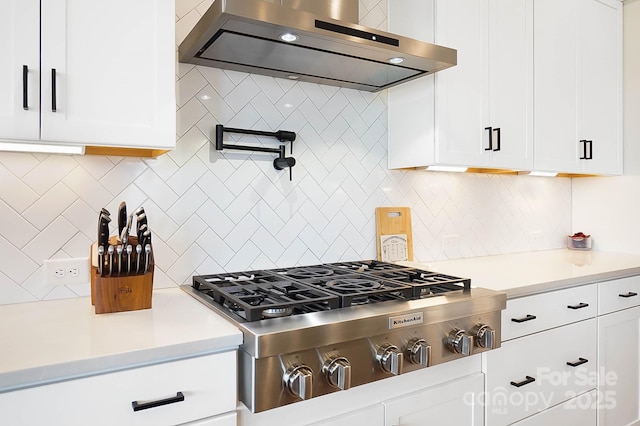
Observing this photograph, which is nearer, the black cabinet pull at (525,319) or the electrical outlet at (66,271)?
the electrical outlet at (66,271)

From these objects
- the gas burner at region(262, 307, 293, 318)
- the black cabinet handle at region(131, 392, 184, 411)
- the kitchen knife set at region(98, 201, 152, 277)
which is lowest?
the black cabinet handle at region(131, 392, 184, 411)

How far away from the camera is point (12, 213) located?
1.40 metres

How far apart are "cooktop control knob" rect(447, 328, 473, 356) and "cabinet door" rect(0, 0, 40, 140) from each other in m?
1.37

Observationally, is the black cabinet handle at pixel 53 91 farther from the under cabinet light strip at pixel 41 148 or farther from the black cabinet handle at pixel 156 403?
the black cabinet handle at pixel 156 403

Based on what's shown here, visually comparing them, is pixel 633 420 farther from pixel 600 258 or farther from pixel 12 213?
pixel 12 213

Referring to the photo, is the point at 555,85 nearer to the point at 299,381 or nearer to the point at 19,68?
the point at 299,381

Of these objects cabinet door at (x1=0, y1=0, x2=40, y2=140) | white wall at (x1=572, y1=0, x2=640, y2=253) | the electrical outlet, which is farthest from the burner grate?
white wall at (x1=572, y1=0, x2=640, y2=253)

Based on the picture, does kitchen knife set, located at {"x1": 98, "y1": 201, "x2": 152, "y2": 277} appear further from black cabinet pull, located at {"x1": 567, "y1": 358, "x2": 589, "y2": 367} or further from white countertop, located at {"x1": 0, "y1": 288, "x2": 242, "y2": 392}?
black cabinet pull, located at {"x1": 567, "y1": 358, "x2": 589, "y2": 367}

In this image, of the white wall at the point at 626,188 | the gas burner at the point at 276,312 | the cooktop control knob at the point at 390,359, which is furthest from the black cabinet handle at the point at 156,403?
the white wall at the point at 626,188

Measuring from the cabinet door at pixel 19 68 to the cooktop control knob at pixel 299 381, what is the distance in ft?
3.04

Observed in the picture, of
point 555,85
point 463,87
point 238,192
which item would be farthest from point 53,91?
point 555,85

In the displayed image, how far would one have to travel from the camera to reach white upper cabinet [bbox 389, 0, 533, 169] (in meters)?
1.93

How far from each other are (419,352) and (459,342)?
0.18 metres

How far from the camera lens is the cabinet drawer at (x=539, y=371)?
1644 mm
